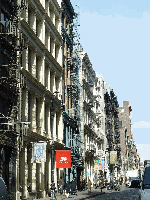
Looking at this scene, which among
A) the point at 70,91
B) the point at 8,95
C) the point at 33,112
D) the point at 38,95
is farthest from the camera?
the point at 70,91

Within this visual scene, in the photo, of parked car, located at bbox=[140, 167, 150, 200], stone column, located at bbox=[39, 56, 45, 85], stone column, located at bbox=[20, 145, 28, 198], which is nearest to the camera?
parked car, located at bbox=[140, 167, 150, 200]

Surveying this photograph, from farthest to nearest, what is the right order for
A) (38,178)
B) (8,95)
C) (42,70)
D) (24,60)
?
(42,70)
(38,178)
(24,60)
(8,95)

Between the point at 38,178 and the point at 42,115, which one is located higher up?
the point at 42,115

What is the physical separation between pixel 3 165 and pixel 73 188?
21.2 m

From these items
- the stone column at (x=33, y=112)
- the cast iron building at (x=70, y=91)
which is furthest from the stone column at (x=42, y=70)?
the cast iron building at (x=70, y=91)

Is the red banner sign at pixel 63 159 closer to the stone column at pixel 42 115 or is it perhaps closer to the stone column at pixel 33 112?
the stone column at pixel 42 115

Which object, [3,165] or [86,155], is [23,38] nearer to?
[3,165]

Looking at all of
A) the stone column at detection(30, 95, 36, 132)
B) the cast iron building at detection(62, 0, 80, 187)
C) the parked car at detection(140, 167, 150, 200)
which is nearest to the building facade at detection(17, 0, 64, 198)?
the stone column at detection(30, 95, 36, 132)

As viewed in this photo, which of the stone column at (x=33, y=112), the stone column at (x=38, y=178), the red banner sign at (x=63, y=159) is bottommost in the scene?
the stone column at (x=38, y=178)

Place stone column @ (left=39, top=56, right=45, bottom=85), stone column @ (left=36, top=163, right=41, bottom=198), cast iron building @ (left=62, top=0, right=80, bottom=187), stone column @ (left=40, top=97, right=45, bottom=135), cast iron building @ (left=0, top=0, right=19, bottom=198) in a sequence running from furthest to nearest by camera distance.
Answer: cast iron building @ (left=62, top=0, right=80, bottom=187) < stone column @ (left=39, top=56, right=45, bottom=85) < stone column @ (left=40, top=97, right=45, bottom=135) < stone column @ (left=36, top=163, right=41, bottom=198) < cast iron building @ (left=0, top=0, right=19, bottom=198)

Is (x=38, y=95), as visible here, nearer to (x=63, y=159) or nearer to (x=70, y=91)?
(x=63, y=159)

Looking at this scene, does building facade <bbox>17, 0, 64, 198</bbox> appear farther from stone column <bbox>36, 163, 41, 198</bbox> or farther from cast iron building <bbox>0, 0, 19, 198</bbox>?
cast iron building <bbox>0, 0, 19, 198</bbox>

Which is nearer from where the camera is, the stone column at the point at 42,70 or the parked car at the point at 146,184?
the parked car at the point at 146,184

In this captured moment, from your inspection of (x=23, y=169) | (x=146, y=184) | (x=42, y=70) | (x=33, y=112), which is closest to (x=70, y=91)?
(x=42, y=70)
